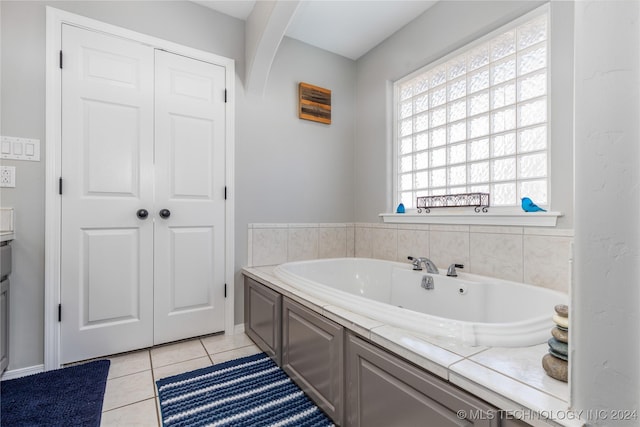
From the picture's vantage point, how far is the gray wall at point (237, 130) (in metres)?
1.71

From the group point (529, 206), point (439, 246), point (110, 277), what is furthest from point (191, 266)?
point (529, 206)

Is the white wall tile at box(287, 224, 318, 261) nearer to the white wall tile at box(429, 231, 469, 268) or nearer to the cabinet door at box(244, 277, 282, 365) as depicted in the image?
the cabinet door at box(244, 277, 282, 365)

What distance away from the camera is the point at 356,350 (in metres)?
1.18

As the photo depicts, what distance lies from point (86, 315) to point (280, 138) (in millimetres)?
1853

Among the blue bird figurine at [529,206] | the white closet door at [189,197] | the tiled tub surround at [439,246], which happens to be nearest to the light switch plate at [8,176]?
the white closet door at [189,197]

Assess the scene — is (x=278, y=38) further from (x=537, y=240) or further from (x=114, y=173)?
(x=537, y=240)

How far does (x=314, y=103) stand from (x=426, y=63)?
0.98 m

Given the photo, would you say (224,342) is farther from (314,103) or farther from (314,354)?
(314,103)

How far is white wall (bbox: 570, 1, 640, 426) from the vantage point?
0.58 m

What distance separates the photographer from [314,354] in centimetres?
145

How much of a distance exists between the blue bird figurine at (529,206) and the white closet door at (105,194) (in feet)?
7.72

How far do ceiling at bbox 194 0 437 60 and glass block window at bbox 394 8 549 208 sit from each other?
0.44 meters

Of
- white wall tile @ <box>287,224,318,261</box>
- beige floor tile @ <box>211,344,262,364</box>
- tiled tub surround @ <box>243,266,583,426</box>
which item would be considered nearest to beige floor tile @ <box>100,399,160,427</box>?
beige floor tile @ <box>211,344,262,364</box>

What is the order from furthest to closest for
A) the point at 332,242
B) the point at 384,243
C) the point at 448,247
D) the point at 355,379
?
the point at 332,242, the point at 384,243, the point at 448,247, the point at 355,379
